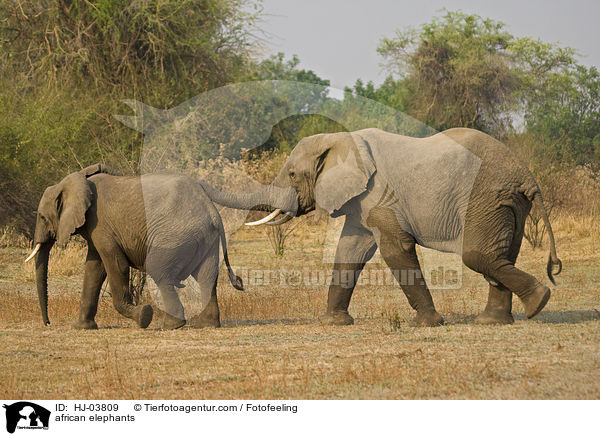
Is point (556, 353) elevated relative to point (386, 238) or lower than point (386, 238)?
lower

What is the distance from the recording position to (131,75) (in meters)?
25.9

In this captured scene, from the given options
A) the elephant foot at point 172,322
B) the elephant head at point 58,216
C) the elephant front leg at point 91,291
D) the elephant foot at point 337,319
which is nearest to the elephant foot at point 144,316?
the elephant foot at point 172,322

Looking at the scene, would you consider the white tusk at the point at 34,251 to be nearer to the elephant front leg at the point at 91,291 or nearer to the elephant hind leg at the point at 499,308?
the elephant front leg at the point at 91,291

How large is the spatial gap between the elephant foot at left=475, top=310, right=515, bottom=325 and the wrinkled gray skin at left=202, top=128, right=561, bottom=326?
1 cm

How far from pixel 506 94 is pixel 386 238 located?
87.2 ft

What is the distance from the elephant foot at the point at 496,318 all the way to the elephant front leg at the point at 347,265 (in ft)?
5.01

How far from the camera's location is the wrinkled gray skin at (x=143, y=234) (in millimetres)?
10203

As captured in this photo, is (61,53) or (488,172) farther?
(61,53)

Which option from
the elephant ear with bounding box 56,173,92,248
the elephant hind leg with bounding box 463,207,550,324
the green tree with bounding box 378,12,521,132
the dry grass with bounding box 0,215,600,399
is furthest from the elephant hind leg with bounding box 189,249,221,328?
the green tree with bounding box 378,12,521,132

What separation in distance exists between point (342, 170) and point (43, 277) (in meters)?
3.99

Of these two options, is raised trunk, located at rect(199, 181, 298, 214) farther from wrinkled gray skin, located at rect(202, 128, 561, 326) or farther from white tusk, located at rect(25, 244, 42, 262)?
white tusk, located at rect(25, 244, 42, 262)

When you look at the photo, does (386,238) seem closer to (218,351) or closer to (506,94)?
(218,351)

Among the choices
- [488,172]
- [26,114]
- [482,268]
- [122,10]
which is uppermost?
[122,10]
